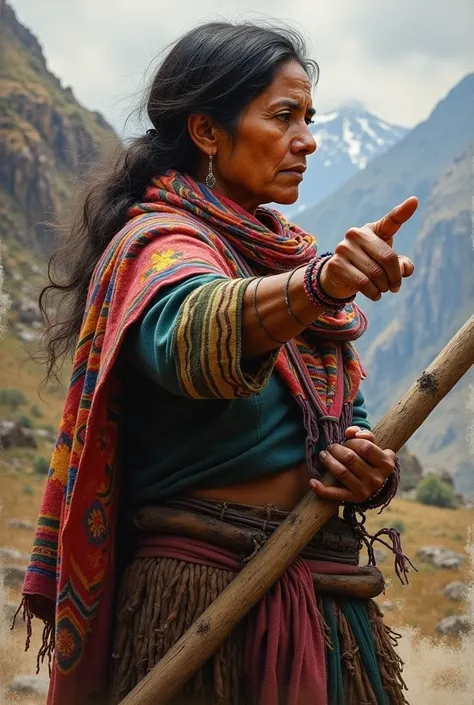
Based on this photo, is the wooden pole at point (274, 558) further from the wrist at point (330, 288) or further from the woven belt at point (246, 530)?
the wrist at point (330, 288)

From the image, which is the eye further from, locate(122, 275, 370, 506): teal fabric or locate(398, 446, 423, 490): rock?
locate(398, 446, 423, 490): rock

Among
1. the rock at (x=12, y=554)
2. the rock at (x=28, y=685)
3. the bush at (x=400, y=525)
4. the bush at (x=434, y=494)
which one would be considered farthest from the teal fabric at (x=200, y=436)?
the bush at (x=434, y=494)

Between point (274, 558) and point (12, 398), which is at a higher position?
point (274, 558)

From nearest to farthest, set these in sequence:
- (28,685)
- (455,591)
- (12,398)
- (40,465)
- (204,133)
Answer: (204,133) < (28,685) < (455,591) < (40,465) < (12,398)

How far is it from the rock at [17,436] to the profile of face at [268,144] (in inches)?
611

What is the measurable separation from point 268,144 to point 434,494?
19.8 meters

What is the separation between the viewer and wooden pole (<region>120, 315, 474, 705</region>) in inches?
71.4

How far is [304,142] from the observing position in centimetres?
213

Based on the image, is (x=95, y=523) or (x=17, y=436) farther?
(x=17, y=436)

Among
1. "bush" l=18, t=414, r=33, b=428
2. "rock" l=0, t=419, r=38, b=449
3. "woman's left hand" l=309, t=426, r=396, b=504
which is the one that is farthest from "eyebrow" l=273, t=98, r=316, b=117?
"bush" l=18, t=414, r=33, b=428

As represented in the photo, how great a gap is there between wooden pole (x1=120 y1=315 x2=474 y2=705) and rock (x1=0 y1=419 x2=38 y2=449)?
15.7 meters

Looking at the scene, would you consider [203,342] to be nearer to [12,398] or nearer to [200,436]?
[200,436]

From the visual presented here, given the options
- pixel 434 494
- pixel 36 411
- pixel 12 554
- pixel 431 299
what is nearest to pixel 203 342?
pixel 12 554

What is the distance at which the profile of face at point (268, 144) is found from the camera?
6.94 feet
